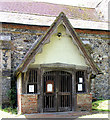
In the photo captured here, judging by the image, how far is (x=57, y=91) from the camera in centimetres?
982

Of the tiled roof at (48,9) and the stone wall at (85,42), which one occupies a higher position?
the tiled roof at (48,9)

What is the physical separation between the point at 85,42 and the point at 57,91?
5.89 m

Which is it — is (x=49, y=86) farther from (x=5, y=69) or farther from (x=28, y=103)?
(x=5, y=69)

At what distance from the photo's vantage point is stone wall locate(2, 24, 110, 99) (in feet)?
44.3

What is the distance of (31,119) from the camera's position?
28.0ft

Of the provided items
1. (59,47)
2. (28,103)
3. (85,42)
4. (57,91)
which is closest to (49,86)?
(57,91)

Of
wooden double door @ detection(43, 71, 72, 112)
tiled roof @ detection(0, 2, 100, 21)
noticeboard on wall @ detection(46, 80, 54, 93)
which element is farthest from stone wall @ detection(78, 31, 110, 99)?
noticeboard on wall @ detection(46, 80, 54, 93)

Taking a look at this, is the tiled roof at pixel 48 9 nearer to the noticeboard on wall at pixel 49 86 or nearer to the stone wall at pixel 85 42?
the stone wall at pixel 85 42

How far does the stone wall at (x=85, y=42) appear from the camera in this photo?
44.3 feet

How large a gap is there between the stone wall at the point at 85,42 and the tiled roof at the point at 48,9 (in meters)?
2.39

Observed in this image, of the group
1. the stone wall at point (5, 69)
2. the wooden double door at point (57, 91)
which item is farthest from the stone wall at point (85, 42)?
the wooden double door at point (57, 91)

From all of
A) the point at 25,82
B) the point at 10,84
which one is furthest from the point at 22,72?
the point at 10,84

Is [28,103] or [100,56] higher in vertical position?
[100,56]

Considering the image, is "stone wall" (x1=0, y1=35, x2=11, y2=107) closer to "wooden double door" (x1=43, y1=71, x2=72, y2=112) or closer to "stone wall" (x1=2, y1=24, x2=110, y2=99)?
"stone wall" (x1=2, y1=24, x2=110, y2=99)
